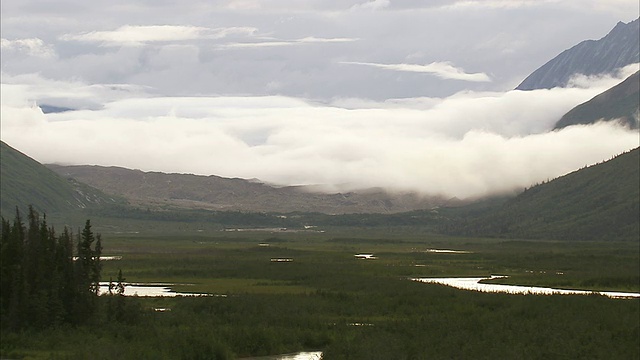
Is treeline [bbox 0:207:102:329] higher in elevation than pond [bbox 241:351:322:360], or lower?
higher

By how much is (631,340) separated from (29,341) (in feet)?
146

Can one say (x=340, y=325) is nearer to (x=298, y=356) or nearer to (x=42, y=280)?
(x=298, y=356)

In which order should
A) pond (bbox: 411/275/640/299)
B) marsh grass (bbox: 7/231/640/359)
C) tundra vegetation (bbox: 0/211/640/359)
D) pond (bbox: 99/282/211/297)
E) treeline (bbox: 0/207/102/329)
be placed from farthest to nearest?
pond (bbox: 411/275/640/299) < pond (bbox: 99/282/211/297) < treeline (bbox: 0/207/102/329) < tundra vegetation (bbox: 0/211/640/359) < marsh grass (bbox: 7/231/640/359)

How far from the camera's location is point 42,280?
281 ft

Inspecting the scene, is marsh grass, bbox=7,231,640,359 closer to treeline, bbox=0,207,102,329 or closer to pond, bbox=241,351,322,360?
pond, bbox=241,351,322,360

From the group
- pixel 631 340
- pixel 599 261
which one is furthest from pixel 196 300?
pixel 599 261

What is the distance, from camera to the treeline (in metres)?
82.5

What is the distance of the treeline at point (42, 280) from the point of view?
82500mm

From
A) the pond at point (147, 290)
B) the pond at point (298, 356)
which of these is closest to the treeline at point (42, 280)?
the pond at point (298, 356)

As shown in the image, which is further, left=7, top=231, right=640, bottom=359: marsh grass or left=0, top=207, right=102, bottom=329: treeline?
left=0, top=207, right=102, bottom=329: treeline

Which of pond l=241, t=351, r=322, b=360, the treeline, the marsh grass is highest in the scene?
the treeline

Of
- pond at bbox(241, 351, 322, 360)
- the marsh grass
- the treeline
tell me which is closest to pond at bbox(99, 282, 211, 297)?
the marsh grass

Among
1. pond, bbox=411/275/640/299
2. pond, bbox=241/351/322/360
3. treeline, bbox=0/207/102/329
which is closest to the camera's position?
pond, bbox=241/351/322/360

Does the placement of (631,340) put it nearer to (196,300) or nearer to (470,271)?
(196,300)
